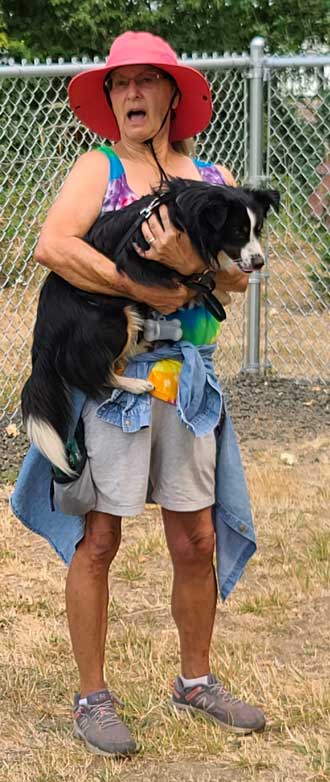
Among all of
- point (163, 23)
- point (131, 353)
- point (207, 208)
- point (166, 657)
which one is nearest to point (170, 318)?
point (131, 353)

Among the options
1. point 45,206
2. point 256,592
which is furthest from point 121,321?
point 45,206

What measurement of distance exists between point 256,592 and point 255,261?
164 centimetres

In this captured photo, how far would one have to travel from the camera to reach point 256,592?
3.99 metres

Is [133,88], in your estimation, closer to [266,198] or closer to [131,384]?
[266,198]

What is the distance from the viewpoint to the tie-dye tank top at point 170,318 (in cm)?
272

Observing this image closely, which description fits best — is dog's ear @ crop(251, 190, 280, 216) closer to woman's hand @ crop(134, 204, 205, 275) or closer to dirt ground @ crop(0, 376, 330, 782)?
woman's hand @ crop(134, 204, 205, 275)

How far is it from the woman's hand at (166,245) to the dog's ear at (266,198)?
0.33m

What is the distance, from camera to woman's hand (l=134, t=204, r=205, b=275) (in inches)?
102

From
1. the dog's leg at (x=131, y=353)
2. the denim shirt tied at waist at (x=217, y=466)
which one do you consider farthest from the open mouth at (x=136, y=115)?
the denim shirt tied at waist at (x=217, y=466)

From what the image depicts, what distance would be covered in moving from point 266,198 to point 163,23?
1261 cm

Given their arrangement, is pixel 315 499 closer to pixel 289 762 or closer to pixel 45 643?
pixel 45 643

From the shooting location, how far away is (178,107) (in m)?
2.88

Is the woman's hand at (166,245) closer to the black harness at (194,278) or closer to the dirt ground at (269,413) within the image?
the black harness at (194,278)

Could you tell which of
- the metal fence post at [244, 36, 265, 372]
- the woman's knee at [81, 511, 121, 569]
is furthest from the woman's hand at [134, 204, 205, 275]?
the metal fence post at [244, 36, 265, 372]
